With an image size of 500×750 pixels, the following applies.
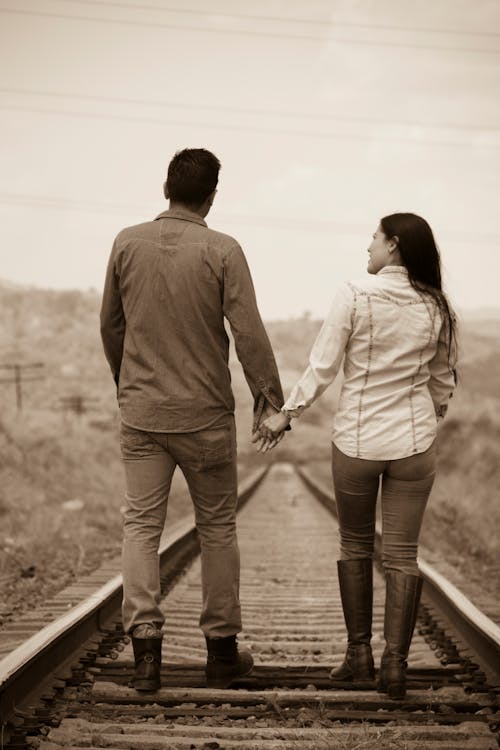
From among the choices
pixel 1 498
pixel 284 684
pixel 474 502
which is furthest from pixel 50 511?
pixel 284 684

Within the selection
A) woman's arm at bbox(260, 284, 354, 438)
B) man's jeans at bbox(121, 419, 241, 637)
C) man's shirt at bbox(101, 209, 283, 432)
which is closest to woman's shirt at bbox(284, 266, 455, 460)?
woman's arm at bbox(260, 284, 354, 438)

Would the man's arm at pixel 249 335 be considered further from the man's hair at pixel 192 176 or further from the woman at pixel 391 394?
the man's hair at pixel 192 176

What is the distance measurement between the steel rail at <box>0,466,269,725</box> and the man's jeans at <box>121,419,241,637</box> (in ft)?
1.14

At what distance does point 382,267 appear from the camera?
4.11m

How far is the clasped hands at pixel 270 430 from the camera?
4.03m

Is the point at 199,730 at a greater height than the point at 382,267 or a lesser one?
lesser

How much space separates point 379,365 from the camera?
156 inches

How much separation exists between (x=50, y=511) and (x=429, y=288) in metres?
8.79

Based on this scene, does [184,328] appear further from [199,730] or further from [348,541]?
[199,730]

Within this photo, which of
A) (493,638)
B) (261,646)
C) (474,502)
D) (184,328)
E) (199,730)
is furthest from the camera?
(474,502)

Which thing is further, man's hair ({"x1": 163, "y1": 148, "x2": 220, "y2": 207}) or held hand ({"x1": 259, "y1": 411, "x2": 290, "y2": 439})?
man's hair ({"x1": 163, "y1": 148, "x2": 220, "y2": 207})

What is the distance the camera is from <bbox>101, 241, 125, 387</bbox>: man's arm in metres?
4.16

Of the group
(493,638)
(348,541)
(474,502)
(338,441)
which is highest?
(338,441)

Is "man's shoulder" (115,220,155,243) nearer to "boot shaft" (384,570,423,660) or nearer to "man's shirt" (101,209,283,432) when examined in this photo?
"man's shirt" (101,209,283,432)
